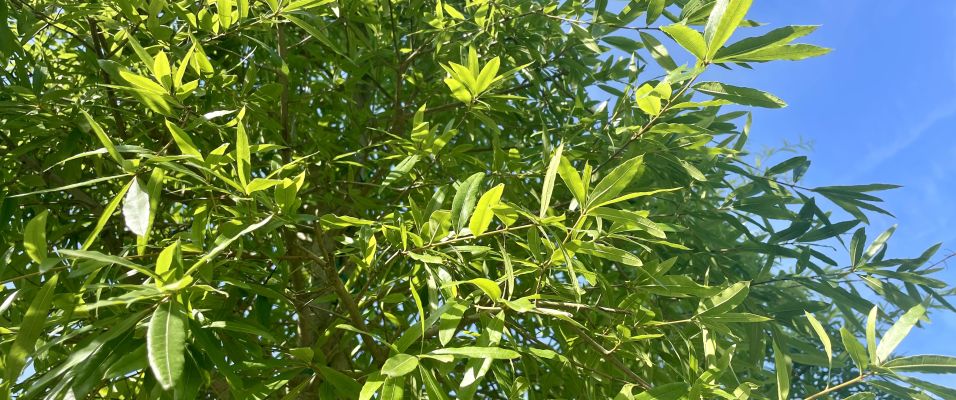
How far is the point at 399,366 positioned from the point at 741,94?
0.54 metres

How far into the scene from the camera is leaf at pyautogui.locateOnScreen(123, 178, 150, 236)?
773mm

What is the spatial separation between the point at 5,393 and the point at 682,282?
34.7 inches

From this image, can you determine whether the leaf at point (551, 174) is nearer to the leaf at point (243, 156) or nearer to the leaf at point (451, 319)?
the leaf at point (451, 319)

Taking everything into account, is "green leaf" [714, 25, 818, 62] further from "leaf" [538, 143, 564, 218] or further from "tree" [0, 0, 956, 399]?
"leaf" [538, 143, 564, 218]

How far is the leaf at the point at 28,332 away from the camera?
801 millimetres

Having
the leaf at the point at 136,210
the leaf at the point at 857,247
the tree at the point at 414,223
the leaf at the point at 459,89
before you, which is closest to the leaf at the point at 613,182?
the tree at the point at 414,223

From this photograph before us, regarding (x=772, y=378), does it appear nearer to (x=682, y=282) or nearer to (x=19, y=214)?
(x=682, y=282)

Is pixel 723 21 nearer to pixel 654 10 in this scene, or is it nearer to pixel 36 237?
pixel 654 10

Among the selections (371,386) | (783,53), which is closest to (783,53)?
(783,53)

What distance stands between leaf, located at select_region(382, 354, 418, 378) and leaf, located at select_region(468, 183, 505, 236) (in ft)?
0.57

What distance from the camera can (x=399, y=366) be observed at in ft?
2.59

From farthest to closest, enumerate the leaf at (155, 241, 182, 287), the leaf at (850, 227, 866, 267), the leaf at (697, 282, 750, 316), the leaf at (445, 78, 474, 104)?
the leaf at (850, 227, 866, 267) < the leaf at (445, 78, 474, 104) < the leaf at (697, 282, 750, 316) < the leaf at (155, 241, 182, 287)

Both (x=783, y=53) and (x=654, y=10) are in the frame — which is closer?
(x=783, y=53)

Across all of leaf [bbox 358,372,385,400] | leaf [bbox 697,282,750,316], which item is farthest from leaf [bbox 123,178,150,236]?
leaf [bbox 697,282,750,316]
